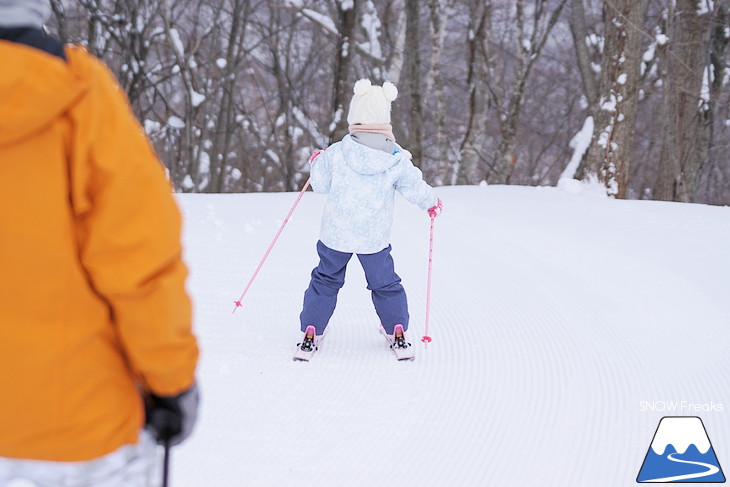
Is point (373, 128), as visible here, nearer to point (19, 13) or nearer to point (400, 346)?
point (400, 346)

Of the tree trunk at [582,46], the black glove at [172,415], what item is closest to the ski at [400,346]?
the black glove at [172,415]

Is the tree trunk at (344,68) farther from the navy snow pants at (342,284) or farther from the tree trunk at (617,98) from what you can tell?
the navy snow pants at (342,284)

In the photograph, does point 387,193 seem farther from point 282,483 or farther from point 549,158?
point 549,158

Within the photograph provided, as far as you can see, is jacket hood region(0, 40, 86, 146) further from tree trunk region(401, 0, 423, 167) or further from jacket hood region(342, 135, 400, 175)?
tree trunk region(401, 0, 423, 167)

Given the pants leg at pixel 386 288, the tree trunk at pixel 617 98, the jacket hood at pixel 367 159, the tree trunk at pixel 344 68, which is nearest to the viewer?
the jacket hood at pixel 367 159

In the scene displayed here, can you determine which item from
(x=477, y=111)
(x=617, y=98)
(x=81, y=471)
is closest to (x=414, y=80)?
(x=477, y=111)

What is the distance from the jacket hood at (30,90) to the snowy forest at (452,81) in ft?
27.5

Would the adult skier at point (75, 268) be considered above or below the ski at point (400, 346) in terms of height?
above

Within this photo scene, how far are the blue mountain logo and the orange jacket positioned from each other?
6.45 feet

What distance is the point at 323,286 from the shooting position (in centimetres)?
391

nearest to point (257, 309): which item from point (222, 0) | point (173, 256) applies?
point (173, 256)

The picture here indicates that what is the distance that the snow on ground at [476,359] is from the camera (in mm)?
2816

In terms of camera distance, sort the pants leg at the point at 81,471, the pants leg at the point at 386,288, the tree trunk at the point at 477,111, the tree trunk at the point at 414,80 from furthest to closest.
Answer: the tree trunk at the point at 477,111, the tree trunk at the point at 414,80, the pants leg at the point at 386,288, the pants leg at the point at 81,471

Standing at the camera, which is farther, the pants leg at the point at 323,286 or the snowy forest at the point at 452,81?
the snowy forest at the point at 452,81
